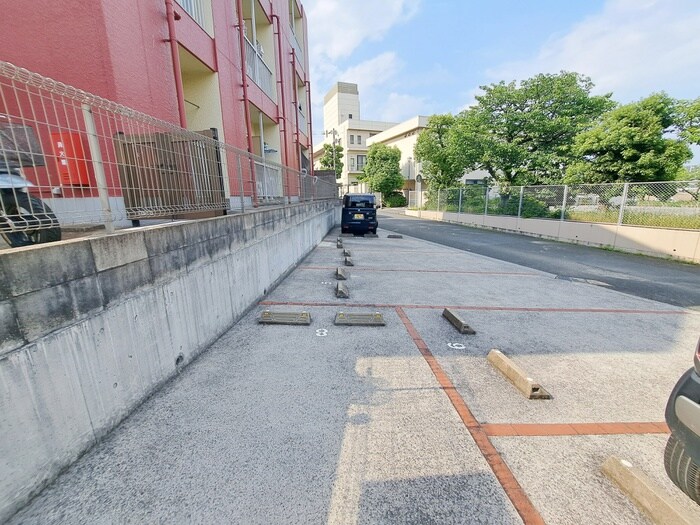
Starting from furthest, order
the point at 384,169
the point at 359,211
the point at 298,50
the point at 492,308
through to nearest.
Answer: the point at 384,169
the point at 298,50
the point at 359,211
the point at 492,308

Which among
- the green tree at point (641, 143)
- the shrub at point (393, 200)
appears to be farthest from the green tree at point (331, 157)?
the green tree at point (641, 143)

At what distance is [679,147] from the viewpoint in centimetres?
1125

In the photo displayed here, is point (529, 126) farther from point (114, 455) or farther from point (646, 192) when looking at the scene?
point (114, 455)

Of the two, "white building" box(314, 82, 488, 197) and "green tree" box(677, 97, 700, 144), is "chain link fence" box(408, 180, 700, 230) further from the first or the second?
"white building" box(314, 82, 488, 197)

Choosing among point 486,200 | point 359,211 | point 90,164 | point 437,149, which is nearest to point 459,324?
point 90,164

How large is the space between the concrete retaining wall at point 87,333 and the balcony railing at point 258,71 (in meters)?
8.68

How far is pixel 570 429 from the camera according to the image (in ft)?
7.75

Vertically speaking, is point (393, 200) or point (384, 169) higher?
point (384, 169)

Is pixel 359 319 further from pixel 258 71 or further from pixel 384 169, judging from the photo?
pixel 384 169

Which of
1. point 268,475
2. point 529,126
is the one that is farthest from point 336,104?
point 268,475

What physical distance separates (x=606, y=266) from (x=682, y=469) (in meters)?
9.21

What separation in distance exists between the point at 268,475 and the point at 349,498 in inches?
20.8

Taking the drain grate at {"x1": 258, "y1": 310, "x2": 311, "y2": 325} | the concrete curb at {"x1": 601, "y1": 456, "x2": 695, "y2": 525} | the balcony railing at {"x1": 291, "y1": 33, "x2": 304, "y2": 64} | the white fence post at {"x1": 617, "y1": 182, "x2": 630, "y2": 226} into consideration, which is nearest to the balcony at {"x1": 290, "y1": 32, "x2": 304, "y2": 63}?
the balcony railing at {"x1": 291, "y1": 33, "x2": 304, "y2": 64}

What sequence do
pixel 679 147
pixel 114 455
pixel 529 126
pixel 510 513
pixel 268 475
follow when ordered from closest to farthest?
1. pixel 510 513
2. pixel 268 475
3. pixel 114 455
4. pixel 679 147
5. pixel 529 126
